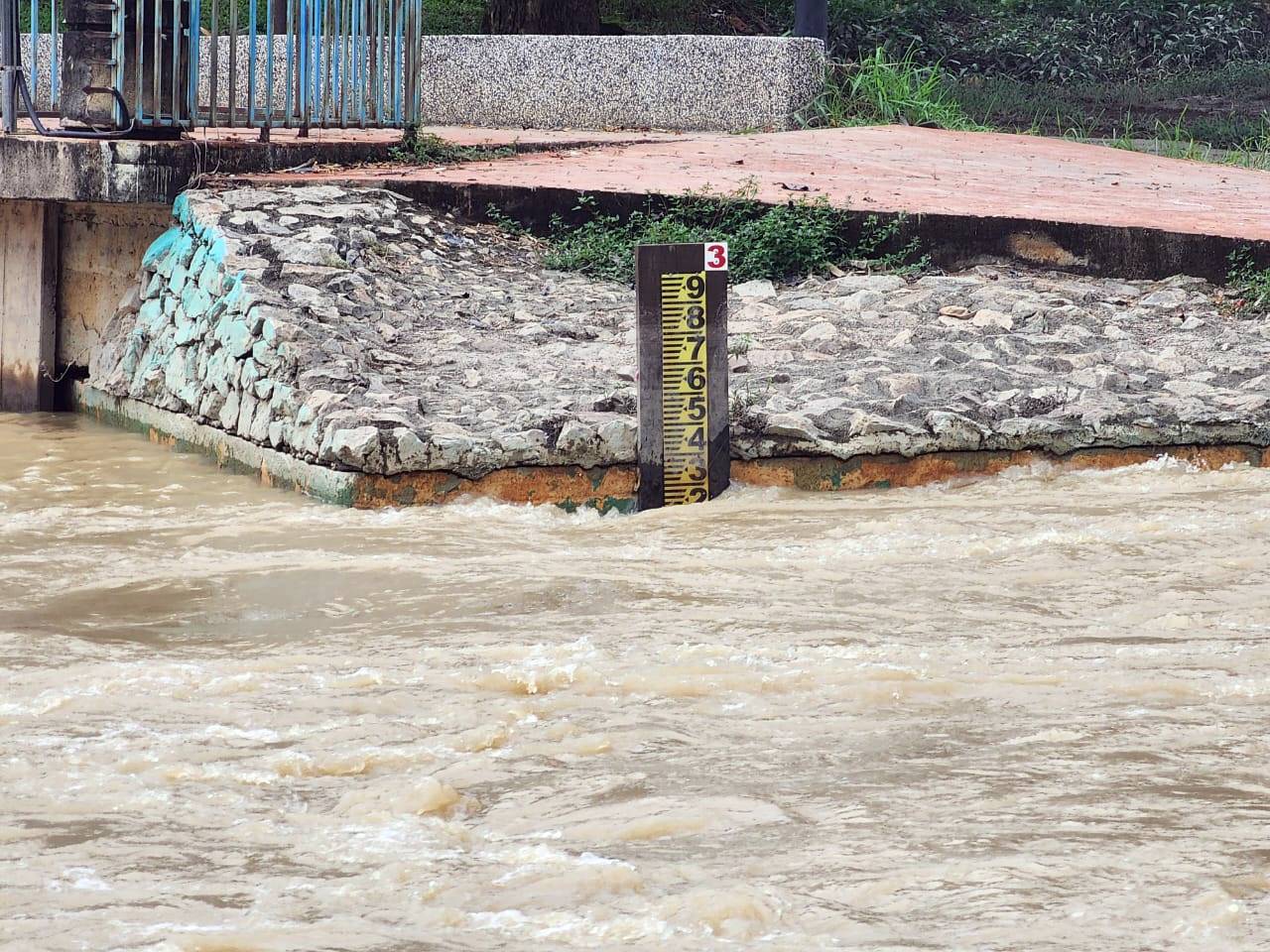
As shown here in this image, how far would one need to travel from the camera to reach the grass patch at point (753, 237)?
8805 mm

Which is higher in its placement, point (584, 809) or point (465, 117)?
point (465, 117)

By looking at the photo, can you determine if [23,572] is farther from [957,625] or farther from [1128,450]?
[1128,450]

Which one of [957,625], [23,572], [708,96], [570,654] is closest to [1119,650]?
[957,625]

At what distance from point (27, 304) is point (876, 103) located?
24.0 feet

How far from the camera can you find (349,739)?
3.59 meters

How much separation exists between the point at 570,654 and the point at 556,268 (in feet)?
16.7

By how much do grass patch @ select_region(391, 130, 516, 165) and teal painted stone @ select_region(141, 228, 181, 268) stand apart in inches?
78.3

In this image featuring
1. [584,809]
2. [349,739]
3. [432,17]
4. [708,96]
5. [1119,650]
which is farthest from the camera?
[432,17]

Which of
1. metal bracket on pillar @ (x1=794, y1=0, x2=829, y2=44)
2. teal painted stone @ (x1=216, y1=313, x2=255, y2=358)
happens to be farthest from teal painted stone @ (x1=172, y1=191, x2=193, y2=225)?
metal bracket on pillar @ (x1=794, y1=0, x2=829, y2=44)

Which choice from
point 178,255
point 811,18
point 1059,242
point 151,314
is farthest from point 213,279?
point 811,18

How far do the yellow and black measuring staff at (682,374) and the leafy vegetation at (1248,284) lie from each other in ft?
10.6

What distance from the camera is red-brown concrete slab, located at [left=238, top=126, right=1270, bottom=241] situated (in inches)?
359

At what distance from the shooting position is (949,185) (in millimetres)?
10086

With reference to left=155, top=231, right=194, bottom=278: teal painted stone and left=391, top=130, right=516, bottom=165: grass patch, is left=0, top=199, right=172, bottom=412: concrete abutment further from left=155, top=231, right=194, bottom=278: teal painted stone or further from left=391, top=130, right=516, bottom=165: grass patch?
left=391, top=130, right=516, bottom=165: grass patch
